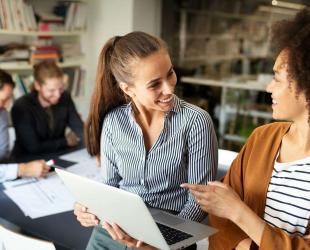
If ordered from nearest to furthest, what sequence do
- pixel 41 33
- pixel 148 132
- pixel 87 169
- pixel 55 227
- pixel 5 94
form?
1. pixel 148 132
2. pixel 55 227
3. pixel 87 169
4. pixel 5 94
5. pixel 41 33

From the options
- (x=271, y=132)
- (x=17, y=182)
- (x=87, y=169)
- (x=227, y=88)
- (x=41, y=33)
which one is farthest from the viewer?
(x=227, y=88)

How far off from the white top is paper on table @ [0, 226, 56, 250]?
26.1 inches

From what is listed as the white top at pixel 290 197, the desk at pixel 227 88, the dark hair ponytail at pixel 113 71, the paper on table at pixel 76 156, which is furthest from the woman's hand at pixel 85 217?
the desk at pixel 227 88

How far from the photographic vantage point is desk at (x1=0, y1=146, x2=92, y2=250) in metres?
1.49

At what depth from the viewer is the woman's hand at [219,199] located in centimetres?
114

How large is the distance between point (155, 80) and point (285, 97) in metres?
0.42

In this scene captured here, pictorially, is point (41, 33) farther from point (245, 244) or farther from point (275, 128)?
point (245, 244)

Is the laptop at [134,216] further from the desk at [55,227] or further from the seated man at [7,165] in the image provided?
the seated man at [7,165]

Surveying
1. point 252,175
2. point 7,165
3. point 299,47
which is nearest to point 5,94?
point 7,165

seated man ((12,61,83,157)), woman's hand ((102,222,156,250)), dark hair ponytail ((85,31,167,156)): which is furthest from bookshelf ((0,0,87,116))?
woman's hand ((102,222,156,250))

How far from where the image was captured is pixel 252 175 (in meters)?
1.27

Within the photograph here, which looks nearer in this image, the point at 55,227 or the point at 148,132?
the point at 148,132

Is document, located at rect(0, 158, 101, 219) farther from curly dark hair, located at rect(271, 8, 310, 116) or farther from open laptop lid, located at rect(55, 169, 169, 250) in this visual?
curly dark hair, located at rect(271, 8, 310, 116)

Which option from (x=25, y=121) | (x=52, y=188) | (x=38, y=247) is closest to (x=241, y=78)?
(x=25, y=121)
